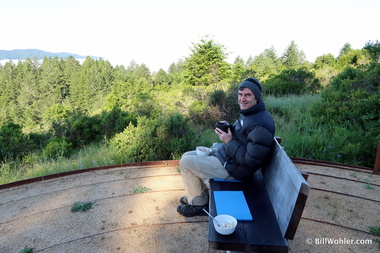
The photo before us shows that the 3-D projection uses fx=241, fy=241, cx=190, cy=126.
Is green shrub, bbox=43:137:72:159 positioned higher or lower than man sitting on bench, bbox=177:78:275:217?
lower

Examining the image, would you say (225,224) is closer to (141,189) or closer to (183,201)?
(183,201)

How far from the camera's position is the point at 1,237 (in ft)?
8.52

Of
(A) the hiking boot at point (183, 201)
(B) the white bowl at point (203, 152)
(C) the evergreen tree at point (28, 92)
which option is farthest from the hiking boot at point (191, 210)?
(C) the evergreen tree at point (28, 92)

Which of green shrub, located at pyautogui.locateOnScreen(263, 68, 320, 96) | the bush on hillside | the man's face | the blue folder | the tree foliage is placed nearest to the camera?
the blue folder

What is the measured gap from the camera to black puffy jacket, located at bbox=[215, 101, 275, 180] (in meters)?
2.15

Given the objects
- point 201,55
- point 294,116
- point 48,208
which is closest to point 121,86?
point 201,55

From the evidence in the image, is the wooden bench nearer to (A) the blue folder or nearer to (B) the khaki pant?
(A) the blue folder

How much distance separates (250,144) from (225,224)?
0.77 m

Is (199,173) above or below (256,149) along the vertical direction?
below

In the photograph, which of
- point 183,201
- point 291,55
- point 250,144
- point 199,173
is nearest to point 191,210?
point 183,201

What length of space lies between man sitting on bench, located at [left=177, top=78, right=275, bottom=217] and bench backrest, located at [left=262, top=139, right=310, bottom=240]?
0.51 feet

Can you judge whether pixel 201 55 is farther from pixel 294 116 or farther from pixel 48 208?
pixel 48 208

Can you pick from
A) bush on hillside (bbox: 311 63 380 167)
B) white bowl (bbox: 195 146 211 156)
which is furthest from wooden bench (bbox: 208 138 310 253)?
bush on hillside (bbox: 311 63 380 167)

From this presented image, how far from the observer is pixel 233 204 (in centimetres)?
199
